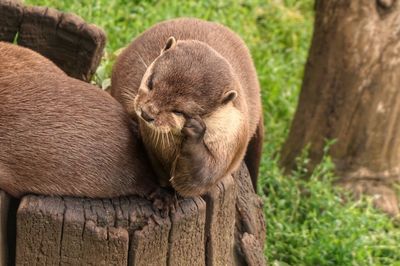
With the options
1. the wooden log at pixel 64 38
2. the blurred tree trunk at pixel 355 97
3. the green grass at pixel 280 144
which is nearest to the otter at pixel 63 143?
the wooden log at pixel 64 38

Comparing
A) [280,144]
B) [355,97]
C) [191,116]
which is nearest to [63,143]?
[191,116]

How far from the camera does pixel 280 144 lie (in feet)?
18.4

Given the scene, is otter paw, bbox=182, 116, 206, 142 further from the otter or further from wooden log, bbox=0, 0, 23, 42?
wooden log, bbox=0, 0, 23, 42

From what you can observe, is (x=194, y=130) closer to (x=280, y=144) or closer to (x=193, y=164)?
(x=193, y=164)

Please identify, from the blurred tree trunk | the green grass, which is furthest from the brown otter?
the blurred tree trunk

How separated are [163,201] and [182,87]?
0.41m

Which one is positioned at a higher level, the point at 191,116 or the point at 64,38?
the point at 191,116

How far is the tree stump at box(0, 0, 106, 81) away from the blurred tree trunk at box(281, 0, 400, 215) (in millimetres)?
1844

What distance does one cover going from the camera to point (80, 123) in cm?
263

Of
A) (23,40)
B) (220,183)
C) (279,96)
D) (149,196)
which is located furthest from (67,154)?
(279,96)

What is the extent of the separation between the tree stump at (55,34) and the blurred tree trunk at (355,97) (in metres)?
1.84

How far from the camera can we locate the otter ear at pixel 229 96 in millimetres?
2703

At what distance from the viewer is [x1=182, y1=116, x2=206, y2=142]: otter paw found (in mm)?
2484

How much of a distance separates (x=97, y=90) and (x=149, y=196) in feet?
1.40
